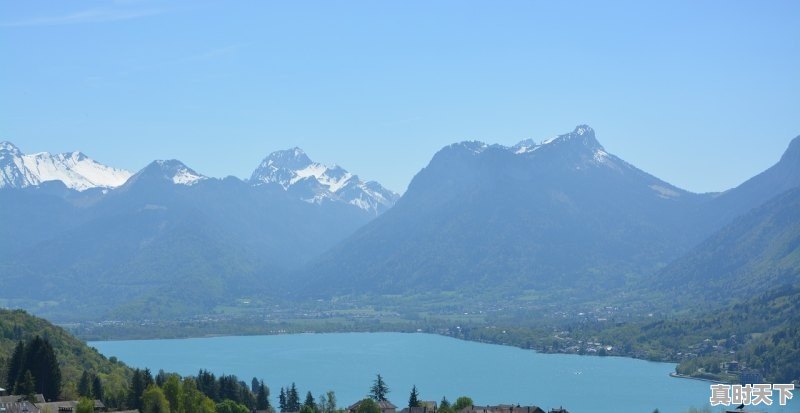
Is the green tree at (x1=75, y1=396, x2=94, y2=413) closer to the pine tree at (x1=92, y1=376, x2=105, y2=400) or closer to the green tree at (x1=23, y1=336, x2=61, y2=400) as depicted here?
the green tree at (x1=23, y1=336, x2=61, y2=400)

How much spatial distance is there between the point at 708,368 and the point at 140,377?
79237 mm

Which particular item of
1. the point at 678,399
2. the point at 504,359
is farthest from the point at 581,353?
the point at 678,399

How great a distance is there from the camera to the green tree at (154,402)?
68750 mm

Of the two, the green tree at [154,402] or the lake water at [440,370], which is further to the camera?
the lake water at [440,370]

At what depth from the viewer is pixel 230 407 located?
7631cm

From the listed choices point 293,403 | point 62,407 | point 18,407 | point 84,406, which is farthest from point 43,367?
point 293,403

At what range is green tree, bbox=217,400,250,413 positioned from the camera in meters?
75.5

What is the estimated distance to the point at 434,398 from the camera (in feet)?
361

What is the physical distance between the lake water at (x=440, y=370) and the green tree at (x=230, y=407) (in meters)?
26.4

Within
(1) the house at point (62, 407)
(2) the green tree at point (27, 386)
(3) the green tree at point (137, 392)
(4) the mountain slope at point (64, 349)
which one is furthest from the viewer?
(4) the mountain slope at point (64, 349)

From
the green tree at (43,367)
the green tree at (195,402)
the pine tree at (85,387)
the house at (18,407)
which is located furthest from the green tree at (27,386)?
the green tree at (195,402)

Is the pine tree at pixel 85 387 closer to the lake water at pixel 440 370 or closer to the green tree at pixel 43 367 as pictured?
the green tree at pixel 43 367

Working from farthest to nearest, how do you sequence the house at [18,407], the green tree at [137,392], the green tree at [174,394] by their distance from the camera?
the green tree at [137,392] → the green tree at [174,394] → the house at [18,407]

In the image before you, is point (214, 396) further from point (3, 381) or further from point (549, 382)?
point (549, 382)
